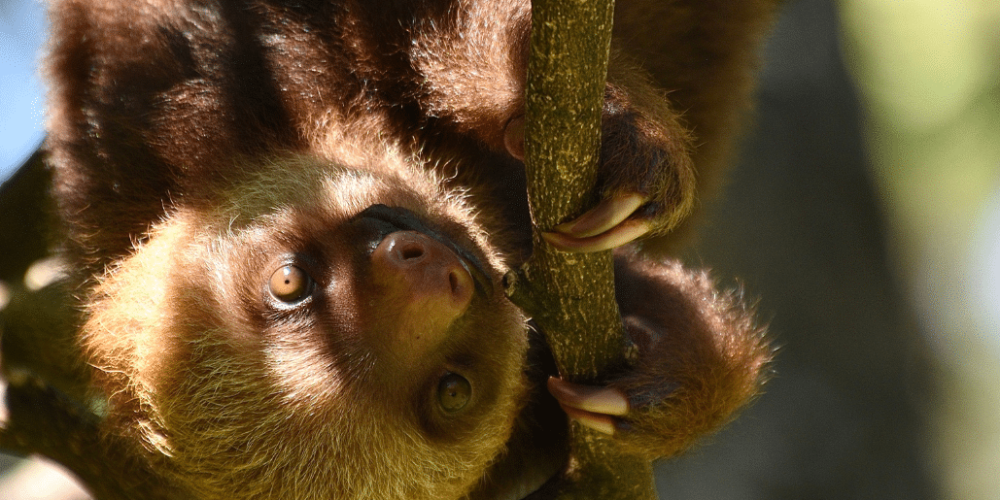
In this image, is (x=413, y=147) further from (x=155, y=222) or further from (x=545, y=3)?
(x=545, y=3)

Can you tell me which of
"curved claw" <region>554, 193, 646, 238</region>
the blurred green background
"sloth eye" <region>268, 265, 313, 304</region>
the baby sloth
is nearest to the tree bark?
"curved claw" <region>554, 193, 646, 238</region>

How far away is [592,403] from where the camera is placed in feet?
7.20

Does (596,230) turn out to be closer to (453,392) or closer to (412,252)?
(412,252)

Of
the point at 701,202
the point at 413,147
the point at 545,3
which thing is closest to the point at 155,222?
the point at 413,147

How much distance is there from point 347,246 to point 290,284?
0.20m

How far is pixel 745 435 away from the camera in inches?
184

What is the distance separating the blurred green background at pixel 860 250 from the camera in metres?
4.22

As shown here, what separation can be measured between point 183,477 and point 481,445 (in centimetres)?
95

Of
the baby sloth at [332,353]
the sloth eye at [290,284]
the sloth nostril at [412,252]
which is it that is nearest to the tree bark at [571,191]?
the baby sloth at [332,353]

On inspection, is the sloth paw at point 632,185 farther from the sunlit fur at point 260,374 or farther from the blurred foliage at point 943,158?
the blurred foliage at point 943,158

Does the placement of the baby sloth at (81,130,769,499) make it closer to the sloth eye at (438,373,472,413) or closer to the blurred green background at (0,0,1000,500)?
the sloth eye at (438,373,472,413)

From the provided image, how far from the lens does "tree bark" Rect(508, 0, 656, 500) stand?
159cm

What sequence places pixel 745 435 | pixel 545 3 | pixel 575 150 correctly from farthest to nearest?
pixel 745 435 < pixel 575 150 < pixel 545 3

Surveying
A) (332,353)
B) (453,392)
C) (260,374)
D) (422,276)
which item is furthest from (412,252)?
(260,374)
